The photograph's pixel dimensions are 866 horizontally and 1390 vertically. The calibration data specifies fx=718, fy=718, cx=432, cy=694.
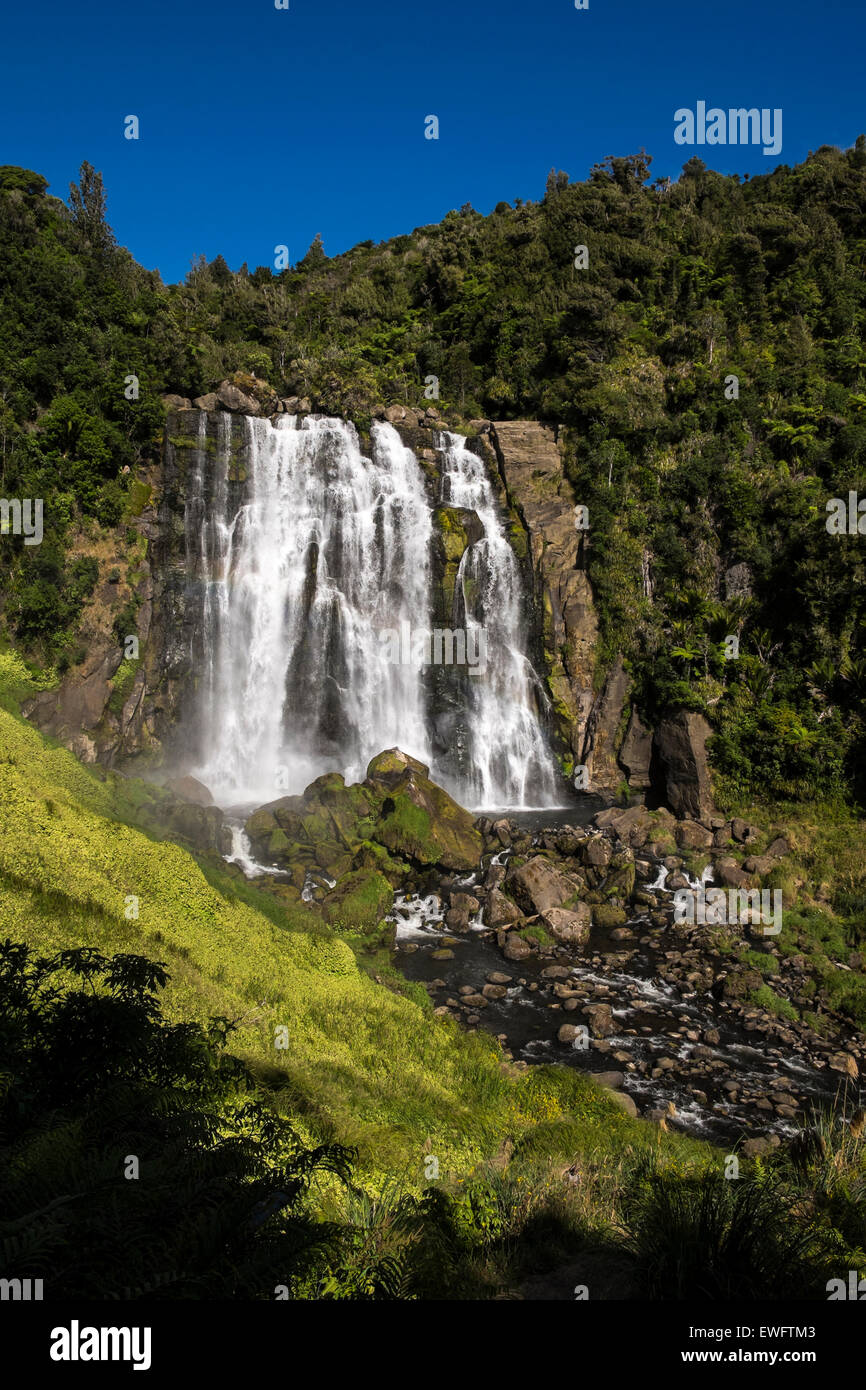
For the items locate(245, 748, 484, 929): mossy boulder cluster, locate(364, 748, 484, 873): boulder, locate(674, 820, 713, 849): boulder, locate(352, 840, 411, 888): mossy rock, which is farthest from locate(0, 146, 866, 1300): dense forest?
locate(364, 748, 484, 873): boulder

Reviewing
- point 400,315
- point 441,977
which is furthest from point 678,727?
point 400,315

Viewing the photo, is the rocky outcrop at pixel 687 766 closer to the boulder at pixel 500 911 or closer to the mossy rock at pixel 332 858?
the boulder at pixel 500 911

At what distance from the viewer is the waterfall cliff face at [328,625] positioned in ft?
100

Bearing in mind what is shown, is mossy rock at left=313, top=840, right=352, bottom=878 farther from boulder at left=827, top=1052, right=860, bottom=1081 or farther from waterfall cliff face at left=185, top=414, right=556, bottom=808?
boulder at left=827, top=1052, right=860, bottom=1081

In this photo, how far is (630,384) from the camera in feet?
123

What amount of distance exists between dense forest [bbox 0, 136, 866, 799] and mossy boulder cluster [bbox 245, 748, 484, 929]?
10.9 m

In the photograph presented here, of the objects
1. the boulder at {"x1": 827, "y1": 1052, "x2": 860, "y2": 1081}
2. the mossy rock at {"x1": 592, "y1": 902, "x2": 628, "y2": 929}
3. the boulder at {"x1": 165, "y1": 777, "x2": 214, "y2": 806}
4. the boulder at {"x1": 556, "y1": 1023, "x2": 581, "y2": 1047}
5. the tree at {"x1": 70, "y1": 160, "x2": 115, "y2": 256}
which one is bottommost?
the boulder at {"x1": 827, "y1": 1052, "x2": 860, "y2": 1081}

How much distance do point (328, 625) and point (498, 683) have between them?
8089 millimetres

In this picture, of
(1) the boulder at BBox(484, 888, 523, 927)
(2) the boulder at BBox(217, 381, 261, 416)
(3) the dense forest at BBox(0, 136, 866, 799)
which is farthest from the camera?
(2) the boulder at BBox(217, 381, 261, 416)

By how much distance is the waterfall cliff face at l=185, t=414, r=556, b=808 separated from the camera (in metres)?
30.6

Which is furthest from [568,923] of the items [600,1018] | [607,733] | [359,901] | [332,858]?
[607,733]

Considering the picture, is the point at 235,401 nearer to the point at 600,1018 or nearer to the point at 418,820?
the point at 418,820

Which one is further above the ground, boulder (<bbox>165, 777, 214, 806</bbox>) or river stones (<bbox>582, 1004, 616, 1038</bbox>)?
boulder (<bbox>165, 777, 214, 806</bbox>)

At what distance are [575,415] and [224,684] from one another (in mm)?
22899
